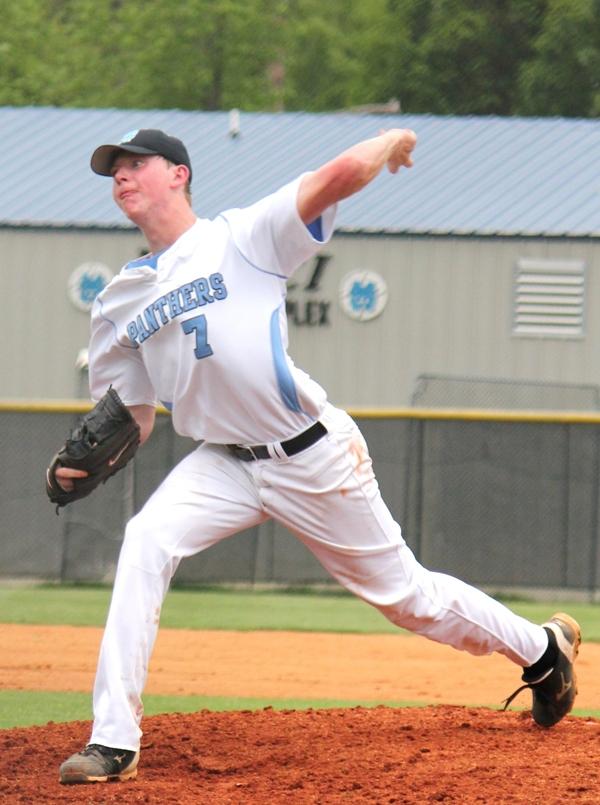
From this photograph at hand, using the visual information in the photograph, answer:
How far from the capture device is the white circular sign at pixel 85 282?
52.6 feet

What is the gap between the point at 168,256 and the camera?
15.5 ft

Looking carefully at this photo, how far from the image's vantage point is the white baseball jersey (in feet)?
15.0

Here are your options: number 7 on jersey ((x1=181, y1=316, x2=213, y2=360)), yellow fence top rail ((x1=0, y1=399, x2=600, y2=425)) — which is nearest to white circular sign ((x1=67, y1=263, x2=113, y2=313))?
yellow fence top rail ((x1=0, y1=399, x2=600, y2=425))

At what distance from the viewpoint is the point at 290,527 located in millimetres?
4879

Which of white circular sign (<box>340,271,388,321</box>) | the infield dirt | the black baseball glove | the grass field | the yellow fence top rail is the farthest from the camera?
white circular sign (<box>340,271,388,321</box>)

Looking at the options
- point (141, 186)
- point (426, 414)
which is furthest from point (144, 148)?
point (426, 414)

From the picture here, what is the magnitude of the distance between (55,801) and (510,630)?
64.2 inches

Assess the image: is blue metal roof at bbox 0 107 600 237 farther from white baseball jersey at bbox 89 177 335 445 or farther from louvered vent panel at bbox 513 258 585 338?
white baseball jersey at bbox 89 177 335 445

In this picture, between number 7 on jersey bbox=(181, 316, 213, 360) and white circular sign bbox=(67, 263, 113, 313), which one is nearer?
number 7 on jersey bbox=(181, 316, 213, 360)

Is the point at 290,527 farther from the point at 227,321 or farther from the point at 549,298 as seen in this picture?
the point at 549,298

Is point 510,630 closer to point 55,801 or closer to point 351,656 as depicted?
point 55,801

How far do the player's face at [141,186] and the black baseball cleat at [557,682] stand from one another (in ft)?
6.63

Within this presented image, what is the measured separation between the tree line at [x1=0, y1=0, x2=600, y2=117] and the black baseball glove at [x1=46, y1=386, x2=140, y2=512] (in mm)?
25546

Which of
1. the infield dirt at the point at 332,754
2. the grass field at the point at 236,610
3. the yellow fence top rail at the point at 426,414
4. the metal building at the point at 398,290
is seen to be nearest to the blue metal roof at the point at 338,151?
the metal building at the point at 398,290
